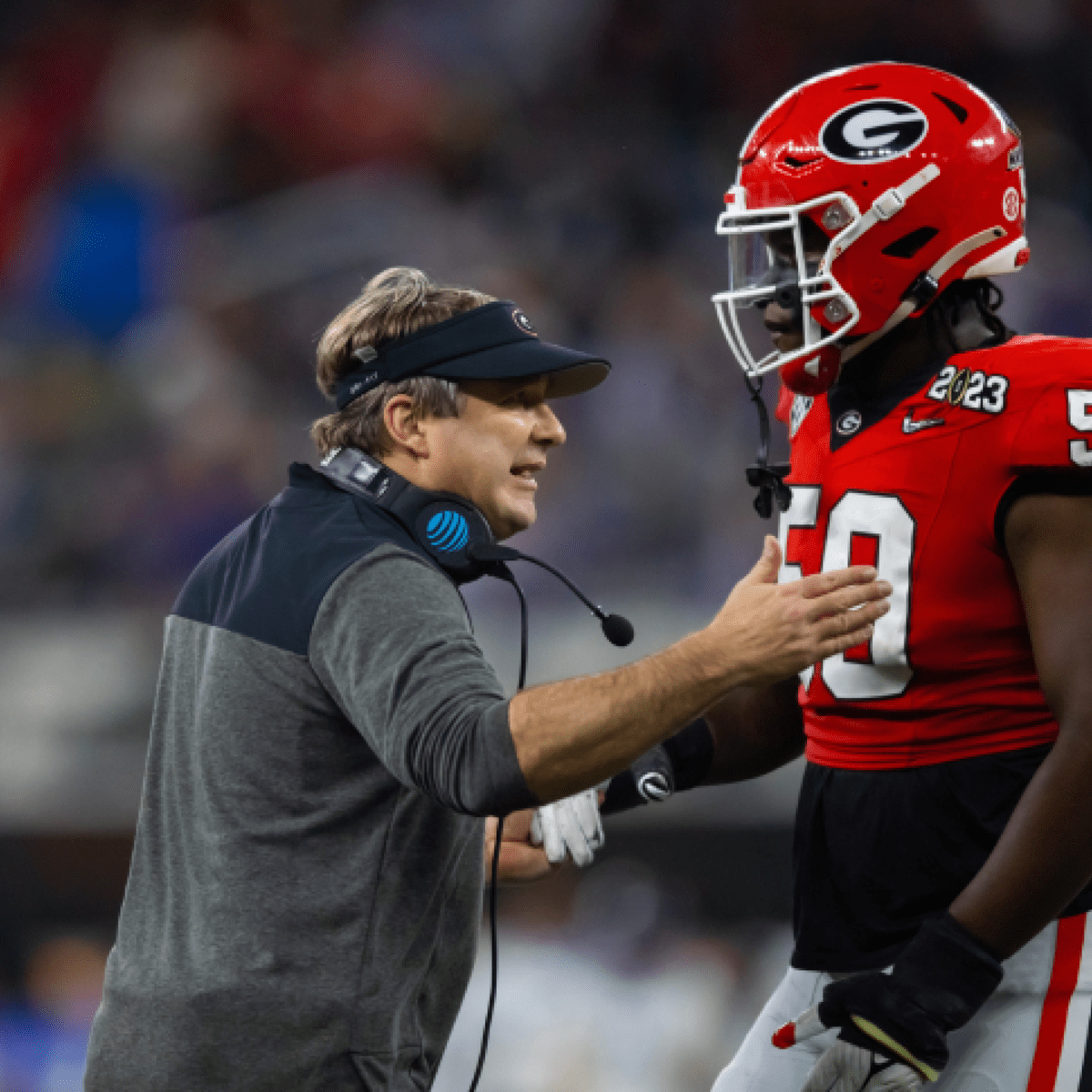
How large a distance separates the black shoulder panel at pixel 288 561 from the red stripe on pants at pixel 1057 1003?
88 centimetres

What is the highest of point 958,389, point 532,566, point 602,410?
point 958,389

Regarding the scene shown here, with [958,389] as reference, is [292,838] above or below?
below

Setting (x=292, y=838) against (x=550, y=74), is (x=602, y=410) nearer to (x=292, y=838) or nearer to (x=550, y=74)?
(x=550, y=74)

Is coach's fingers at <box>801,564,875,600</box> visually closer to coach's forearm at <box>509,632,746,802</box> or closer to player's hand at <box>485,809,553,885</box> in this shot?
coach's forearm at <box>509,632,746,802</box>

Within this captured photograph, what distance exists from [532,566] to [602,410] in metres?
0.75

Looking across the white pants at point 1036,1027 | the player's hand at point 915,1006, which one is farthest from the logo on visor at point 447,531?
the white pants at point 1036,1027

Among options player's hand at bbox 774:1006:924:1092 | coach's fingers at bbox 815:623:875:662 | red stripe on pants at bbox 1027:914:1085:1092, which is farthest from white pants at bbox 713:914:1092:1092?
coach's fingers at bbox 815:623:875:662

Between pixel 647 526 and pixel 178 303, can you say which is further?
pixel 178 303

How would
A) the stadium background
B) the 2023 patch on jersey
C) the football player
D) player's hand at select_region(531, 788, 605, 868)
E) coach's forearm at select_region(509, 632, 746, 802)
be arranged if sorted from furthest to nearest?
the stadium background → player's hand at select_region(531, 788, 605, 868) → the 2023 patch on jersey → the football player → coach's forearm at select_region(509, 632, 746, 802)

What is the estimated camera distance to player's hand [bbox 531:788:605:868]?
6.68 ft

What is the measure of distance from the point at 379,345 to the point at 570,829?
2.43 ft

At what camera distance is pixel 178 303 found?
5.29m

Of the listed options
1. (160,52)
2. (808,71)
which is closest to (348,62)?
(160,52)

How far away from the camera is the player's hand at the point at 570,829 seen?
6.68 ft
